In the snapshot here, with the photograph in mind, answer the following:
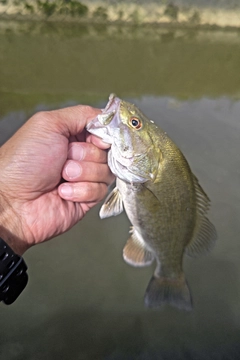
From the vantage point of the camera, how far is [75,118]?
82.6 inches

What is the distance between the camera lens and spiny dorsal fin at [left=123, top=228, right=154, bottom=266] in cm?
219

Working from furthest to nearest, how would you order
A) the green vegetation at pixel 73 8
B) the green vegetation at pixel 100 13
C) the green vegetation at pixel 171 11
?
1. the green vegetation at pixel 171 11
2. the green vegetation at pixel 100 13
3. the green vegetation at pixel 73 8

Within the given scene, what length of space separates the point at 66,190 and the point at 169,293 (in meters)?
1.01

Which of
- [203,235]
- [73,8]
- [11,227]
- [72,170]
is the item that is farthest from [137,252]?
[73,8]

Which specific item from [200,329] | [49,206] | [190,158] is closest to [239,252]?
[200,329]

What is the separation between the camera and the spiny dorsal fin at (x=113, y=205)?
6.77 feet

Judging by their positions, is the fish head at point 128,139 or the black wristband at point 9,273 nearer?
the black wristband at point 9,273

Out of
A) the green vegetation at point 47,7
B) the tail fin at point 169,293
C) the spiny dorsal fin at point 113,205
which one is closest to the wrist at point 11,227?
the spiny dorsal fin at point 113,205

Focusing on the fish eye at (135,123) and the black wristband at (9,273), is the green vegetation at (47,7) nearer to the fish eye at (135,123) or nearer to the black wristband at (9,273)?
the fish eye at (135,123)

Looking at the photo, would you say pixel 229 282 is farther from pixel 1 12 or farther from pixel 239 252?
pixel 1 12

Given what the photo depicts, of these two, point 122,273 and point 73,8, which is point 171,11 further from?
point 122,273

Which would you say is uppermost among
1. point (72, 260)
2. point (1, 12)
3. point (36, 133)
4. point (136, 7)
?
point (136, 7)

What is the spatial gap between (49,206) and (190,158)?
4.28 m

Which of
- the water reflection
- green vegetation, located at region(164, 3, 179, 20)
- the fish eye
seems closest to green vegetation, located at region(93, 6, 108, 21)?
green vegetation, located at region(164, 3, 179, 20)
